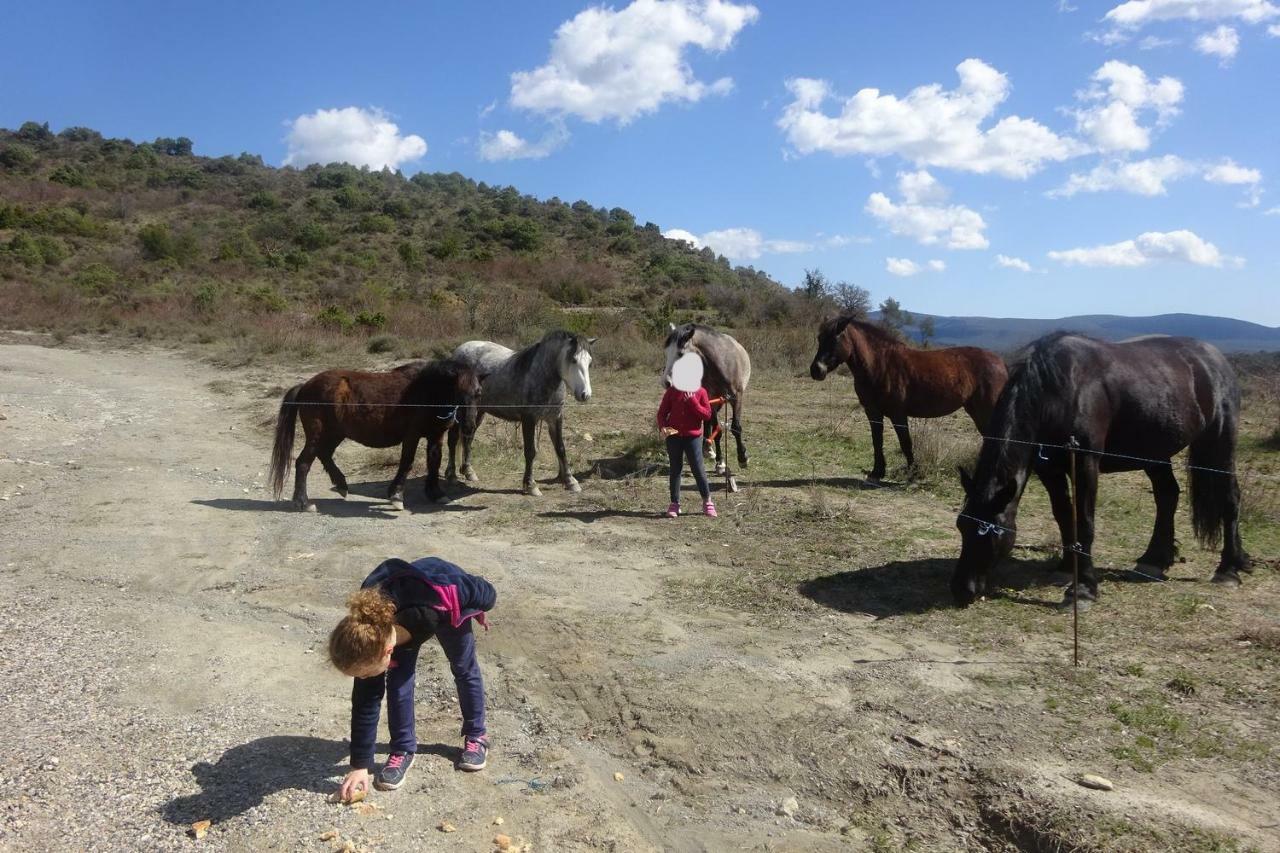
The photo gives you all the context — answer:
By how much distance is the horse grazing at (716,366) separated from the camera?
9.94m

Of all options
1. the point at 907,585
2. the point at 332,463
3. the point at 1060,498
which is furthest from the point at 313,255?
the point at 1060,498

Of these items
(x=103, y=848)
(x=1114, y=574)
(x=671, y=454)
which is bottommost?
(x=103, y=848)

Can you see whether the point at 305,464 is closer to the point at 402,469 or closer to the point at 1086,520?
the point at 402,469

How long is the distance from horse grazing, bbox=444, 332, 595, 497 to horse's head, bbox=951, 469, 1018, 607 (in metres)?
4.33

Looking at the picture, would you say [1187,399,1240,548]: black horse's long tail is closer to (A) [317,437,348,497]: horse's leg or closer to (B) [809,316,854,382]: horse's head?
(B) [809,316,854,382]: horse's head

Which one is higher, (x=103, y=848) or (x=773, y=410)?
(x=773, y=410)

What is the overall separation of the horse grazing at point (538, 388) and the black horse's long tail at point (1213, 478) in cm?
552

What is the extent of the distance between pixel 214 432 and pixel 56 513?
16.2ft

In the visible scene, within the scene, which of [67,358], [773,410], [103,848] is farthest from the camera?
[67,358]

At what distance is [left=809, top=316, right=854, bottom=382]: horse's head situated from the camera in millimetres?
9891

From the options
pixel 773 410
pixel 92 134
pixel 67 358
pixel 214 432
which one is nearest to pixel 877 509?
pixel 773 410

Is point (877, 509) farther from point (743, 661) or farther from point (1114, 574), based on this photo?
point (743, 661)

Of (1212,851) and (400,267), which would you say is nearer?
(1212,851)

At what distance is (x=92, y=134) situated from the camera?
69812 millimetres
